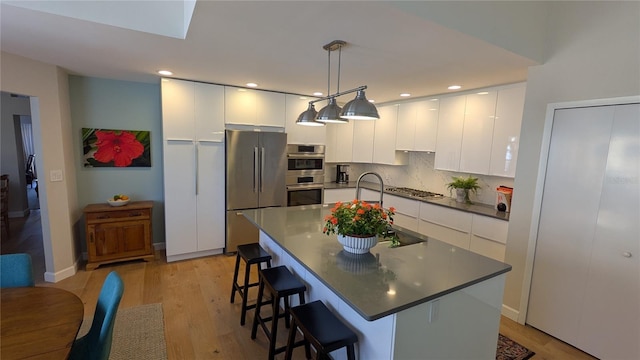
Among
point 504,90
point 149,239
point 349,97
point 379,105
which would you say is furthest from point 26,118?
point 504,90

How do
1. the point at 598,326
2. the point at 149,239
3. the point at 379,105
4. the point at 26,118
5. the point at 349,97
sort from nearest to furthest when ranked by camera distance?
the point at 598,326 → the point at 149,239 → the point at 349,97 → the point at 379,105 → the point at 26,118

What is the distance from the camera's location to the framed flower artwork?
12.5 feet

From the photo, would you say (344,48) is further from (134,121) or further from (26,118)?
(26,118)

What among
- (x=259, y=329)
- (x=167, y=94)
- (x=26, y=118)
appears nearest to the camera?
(x=259, y=329)

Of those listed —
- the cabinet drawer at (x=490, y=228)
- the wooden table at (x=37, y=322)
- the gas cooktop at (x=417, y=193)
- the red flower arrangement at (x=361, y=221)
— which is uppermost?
the red flower arrangement at (x=361, y=221)

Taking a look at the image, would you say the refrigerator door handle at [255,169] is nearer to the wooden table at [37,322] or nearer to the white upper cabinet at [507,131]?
the wooden table at [37,322]

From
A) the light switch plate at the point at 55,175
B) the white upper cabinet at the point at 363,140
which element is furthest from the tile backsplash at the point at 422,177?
the light switch plate at the point at 55,175

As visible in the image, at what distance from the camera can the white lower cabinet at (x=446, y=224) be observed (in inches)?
137

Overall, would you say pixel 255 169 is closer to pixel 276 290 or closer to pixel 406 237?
pixel 276 290

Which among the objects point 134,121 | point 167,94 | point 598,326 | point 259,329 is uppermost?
point 167,94

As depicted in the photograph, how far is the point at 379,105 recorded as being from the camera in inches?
195

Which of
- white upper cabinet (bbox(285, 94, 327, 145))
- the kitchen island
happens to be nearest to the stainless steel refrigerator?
white upper cabinet (bbox(285, 94, 327, 145))

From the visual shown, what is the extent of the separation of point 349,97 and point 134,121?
9.92ft

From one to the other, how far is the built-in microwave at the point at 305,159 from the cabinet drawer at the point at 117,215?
1.95m
